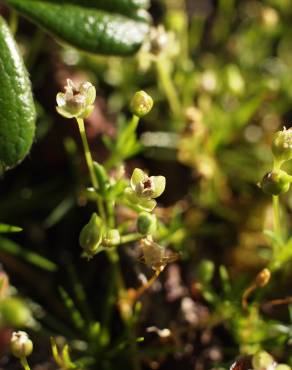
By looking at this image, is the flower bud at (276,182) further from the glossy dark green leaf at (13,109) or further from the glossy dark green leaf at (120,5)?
the glossy dark green leaf at (120,5)

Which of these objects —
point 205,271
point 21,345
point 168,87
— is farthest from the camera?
point 168,87

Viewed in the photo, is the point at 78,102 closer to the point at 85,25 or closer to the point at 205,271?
the point at 85,25

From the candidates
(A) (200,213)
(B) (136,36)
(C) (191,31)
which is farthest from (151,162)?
(C) (191,31)

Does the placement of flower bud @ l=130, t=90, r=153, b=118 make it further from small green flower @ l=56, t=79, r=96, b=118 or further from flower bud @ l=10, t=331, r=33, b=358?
flower bud @ l=10, t=331, r=33, b=358

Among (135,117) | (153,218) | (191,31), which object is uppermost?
(191,31)

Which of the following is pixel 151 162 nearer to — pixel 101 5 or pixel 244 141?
pixel 244 141

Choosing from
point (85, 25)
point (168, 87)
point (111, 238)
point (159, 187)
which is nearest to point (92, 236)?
point (111, 238)
